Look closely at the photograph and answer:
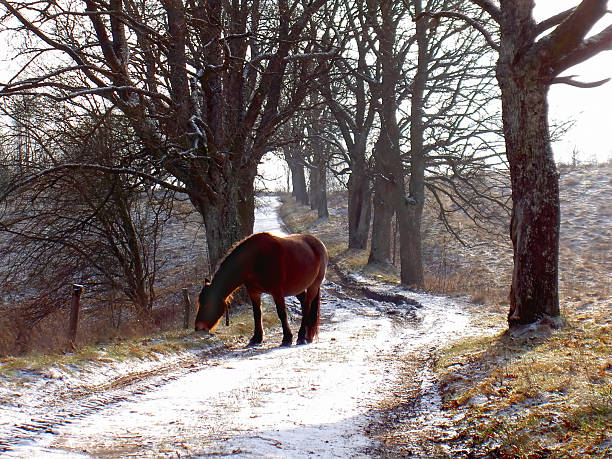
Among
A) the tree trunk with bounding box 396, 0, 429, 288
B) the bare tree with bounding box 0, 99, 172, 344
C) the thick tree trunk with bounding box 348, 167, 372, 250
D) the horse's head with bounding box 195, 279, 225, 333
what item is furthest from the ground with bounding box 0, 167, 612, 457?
the thick tree trunk with bounding box 348, 167, 372, 250

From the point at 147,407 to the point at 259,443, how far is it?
1.71 m

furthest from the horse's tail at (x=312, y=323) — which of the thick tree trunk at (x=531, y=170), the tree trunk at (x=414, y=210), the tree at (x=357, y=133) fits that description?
the tree at (x=357, y=133)

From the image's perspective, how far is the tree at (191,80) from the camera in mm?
11812

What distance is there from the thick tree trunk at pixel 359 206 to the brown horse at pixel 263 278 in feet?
61.3

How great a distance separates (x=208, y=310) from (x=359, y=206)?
69.8 feet

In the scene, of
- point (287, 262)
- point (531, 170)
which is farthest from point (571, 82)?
point (287, 262)

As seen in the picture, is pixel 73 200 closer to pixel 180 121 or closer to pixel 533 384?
pixel 180 121

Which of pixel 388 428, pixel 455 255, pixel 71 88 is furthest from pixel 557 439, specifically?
pixel 455 255

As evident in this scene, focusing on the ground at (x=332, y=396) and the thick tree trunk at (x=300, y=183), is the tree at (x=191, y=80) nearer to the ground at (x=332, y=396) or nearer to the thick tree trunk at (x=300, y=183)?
the ground at (x=332, y=396)

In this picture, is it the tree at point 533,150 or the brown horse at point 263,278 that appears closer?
the tree at point 533,150

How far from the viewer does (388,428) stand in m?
5.37

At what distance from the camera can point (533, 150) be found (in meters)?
8.89

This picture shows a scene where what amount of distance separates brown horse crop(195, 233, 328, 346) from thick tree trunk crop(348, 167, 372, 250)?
1868 centimetres

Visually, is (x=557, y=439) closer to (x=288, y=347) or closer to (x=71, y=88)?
(x=288, y=347)
